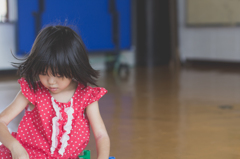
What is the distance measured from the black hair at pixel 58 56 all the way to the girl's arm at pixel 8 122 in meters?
0.08

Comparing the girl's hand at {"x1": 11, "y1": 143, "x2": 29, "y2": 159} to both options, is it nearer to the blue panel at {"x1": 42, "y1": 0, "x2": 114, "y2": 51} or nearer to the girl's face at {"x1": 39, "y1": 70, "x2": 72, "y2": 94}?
the girl's face at {"x1": 39, "y1": 70, "x2": 72, "y2": 94}

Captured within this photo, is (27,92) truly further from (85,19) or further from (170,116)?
(85,19)

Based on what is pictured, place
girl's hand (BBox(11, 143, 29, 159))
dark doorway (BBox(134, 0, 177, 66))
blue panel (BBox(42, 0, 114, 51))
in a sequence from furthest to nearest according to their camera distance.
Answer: dark doorway (BBox(134, 0, 177, 66)) < blue panel (BBox(42, 0, 114, 51)) < girl's hand (BBox(11, 143, 29, 159))

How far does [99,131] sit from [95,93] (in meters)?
0.11

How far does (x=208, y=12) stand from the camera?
5605mm

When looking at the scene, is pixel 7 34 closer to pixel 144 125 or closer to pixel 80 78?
pixel 144 125

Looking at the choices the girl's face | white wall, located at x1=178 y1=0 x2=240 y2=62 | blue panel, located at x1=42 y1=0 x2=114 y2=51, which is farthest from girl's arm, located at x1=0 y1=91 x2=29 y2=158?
white wall, located at x1=178 y1=0 x2=240 y2=62

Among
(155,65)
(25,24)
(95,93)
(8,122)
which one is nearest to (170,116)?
(95,93)

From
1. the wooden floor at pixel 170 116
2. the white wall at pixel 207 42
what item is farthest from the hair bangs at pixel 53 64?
the white wall at pixel 207 42

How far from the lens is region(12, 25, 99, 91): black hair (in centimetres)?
96

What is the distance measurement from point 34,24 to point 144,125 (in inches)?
97.6

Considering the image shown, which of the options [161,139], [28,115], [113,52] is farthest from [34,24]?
[28,115]

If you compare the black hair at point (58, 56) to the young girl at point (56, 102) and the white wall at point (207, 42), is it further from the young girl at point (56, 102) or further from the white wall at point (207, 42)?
the white wall at point (207, 42)

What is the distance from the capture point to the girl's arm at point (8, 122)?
3.11 ft
